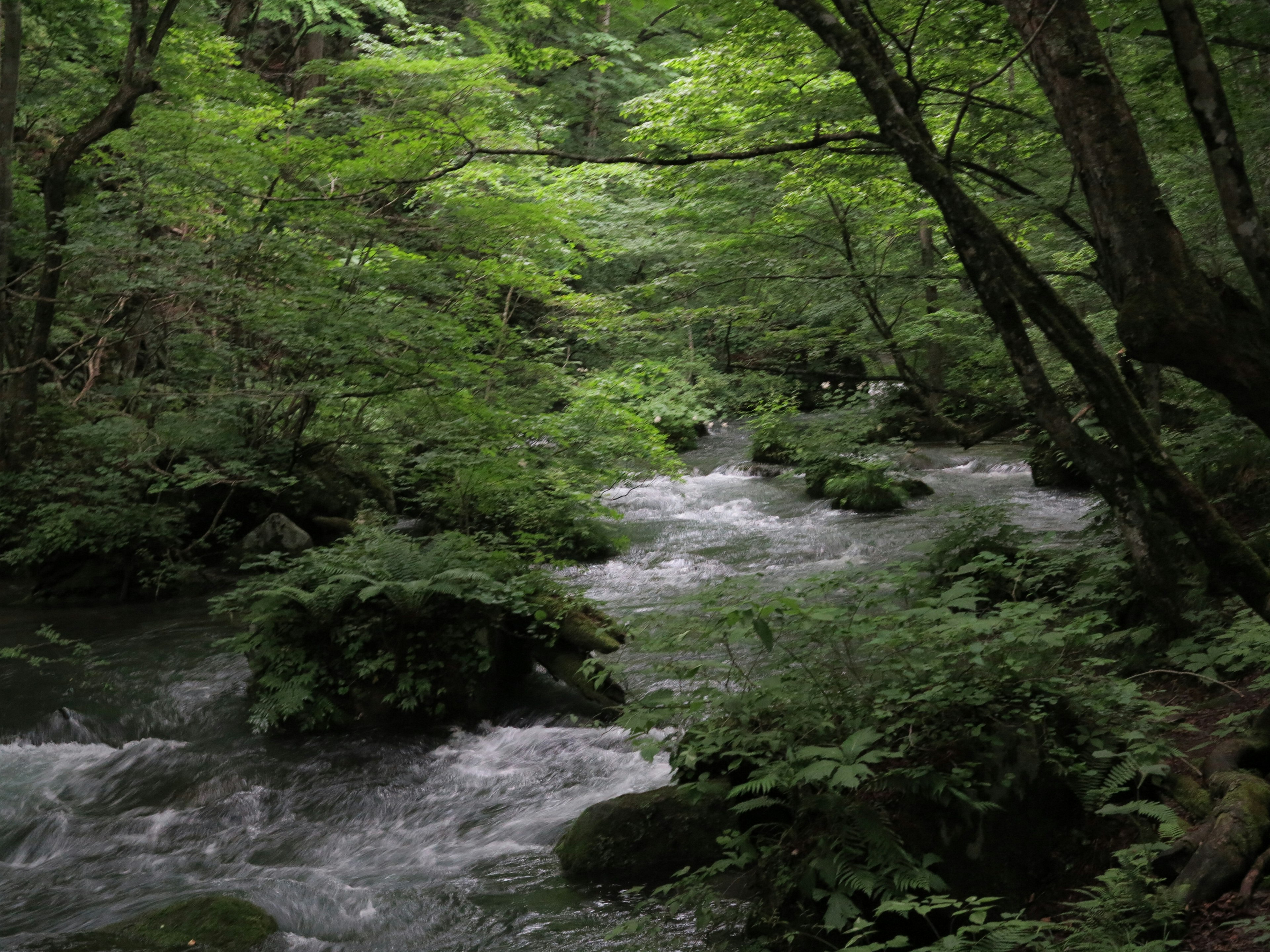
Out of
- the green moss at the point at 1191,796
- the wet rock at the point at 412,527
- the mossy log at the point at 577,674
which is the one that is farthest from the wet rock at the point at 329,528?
the green moss at the point at 1191,796

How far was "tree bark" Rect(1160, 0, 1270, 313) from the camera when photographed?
3.62 m

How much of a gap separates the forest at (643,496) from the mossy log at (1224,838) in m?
0.02

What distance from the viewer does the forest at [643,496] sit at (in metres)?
3.96

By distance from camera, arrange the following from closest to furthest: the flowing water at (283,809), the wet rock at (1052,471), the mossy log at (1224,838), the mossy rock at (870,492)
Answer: the mossy log at (1224,838), the flowing water at (283,809), the wet rock at (1052,471), the mossy rock at (870,492)

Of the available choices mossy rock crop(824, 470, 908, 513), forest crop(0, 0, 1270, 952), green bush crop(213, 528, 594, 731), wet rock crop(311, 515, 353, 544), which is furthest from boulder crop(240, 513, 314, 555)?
mossy rock crop(824, 470, 908, 513)

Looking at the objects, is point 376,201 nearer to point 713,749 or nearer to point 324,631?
point 324,631

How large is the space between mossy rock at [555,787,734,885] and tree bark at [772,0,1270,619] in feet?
9.11

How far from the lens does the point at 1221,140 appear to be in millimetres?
3631

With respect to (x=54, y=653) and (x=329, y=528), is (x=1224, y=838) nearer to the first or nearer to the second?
(x=54, y=653)

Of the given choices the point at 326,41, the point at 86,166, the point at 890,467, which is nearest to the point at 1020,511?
the point at 890,467

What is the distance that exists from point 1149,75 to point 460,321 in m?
7.81

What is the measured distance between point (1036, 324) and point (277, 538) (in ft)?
33.2

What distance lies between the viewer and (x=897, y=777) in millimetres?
3939

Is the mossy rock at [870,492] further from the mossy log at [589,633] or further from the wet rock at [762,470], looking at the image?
the mossy log at [589,633]
